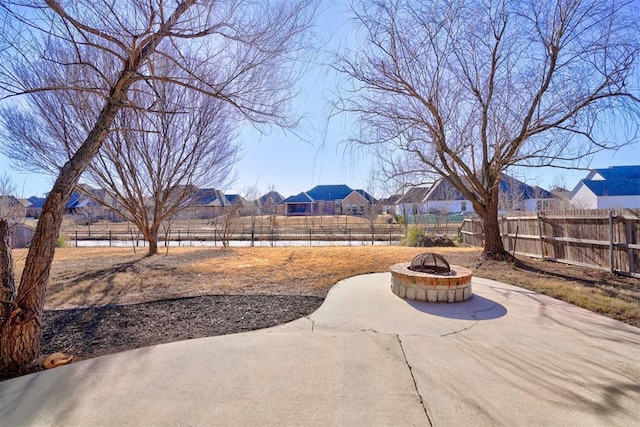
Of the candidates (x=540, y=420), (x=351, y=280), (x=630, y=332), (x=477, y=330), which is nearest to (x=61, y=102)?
(x=351, y=280)

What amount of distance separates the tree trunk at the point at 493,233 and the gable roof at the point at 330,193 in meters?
41.0

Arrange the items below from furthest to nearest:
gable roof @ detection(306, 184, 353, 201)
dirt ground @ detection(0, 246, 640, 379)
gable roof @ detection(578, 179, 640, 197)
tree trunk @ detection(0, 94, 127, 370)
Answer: gable roof @ detection(306, 184, 353, 201)
gable roof @ detection(578, 179, 640, 197)
dirt ground @ detection(0, 246, 640, 379)
tree trunk @ detection(0, 94, 127, 370)

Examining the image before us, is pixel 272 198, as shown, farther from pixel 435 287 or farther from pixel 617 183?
pixel 435 287

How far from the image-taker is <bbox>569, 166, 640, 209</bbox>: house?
98.2ft

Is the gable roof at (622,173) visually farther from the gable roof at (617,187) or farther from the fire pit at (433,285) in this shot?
the fire pit at (433,285)

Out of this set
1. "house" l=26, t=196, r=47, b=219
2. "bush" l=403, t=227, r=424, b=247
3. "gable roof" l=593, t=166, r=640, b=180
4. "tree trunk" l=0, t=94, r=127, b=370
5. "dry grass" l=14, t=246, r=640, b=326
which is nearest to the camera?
"tree trunk" l=0, t=94, r=127, b=370

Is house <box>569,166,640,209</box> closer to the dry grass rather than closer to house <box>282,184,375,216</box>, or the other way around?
house <box>282,184,375,216</box>

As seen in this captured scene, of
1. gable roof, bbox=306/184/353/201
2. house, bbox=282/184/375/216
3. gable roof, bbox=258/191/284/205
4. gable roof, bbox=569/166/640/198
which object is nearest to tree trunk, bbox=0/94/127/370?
gable roof, bbox=258/191/284/205

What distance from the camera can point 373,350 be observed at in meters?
3.27

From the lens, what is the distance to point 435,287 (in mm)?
5023

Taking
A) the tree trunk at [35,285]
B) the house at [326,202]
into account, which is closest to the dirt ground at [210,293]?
the tree trunk at [35,285]

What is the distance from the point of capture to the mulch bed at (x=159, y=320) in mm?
3596

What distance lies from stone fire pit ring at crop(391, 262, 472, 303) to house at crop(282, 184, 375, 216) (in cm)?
4081

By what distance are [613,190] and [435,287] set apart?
3590cm
